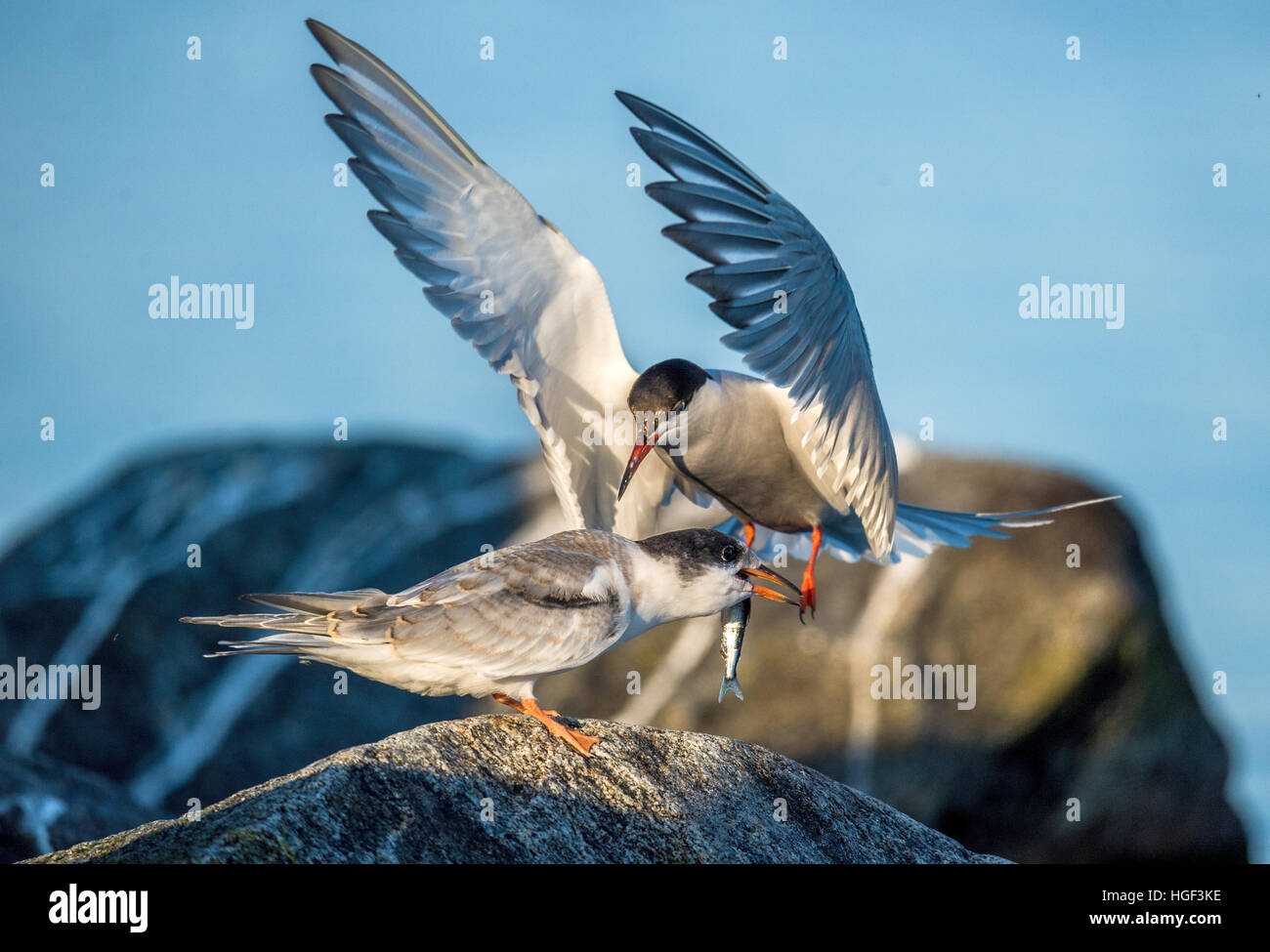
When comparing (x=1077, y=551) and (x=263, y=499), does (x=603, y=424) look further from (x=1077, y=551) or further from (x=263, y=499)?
(x=263, y=499)

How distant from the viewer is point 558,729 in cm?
459

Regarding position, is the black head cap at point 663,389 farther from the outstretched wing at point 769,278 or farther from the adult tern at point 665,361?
the outstretched wing at point 769,278

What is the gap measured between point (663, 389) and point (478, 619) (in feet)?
7.53

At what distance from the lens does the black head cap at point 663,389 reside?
21.3 feet

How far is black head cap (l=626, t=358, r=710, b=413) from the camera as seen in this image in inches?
255

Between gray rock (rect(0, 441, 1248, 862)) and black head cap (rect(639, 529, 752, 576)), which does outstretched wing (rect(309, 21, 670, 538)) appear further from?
gray rock (rect(0, 441, 1248, 862))

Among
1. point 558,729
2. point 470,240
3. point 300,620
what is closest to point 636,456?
point 470,240

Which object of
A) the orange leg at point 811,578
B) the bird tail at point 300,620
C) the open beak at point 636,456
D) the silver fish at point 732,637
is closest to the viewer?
the bird tail at point 300,620

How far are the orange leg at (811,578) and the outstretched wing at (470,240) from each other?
1.44 m

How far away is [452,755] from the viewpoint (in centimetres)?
432

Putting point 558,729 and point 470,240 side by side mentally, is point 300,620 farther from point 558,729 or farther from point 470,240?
point 470,240

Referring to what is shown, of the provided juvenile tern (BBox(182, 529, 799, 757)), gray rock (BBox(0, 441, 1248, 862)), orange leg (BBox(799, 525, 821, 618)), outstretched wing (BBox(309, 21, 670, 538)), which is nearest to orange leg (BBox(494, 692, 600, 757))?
juvenile tern (BBox(182, 529, 799, 757))

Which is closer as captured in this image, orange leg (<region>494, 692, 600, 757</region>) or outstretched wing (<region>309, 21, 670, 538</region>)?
orange leg (<region>494, 692, 600, 757</region>)

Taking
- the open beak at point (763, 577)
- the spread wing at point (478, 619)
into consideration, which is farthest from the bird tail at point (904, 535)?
the spread wing at point (478, 619)
